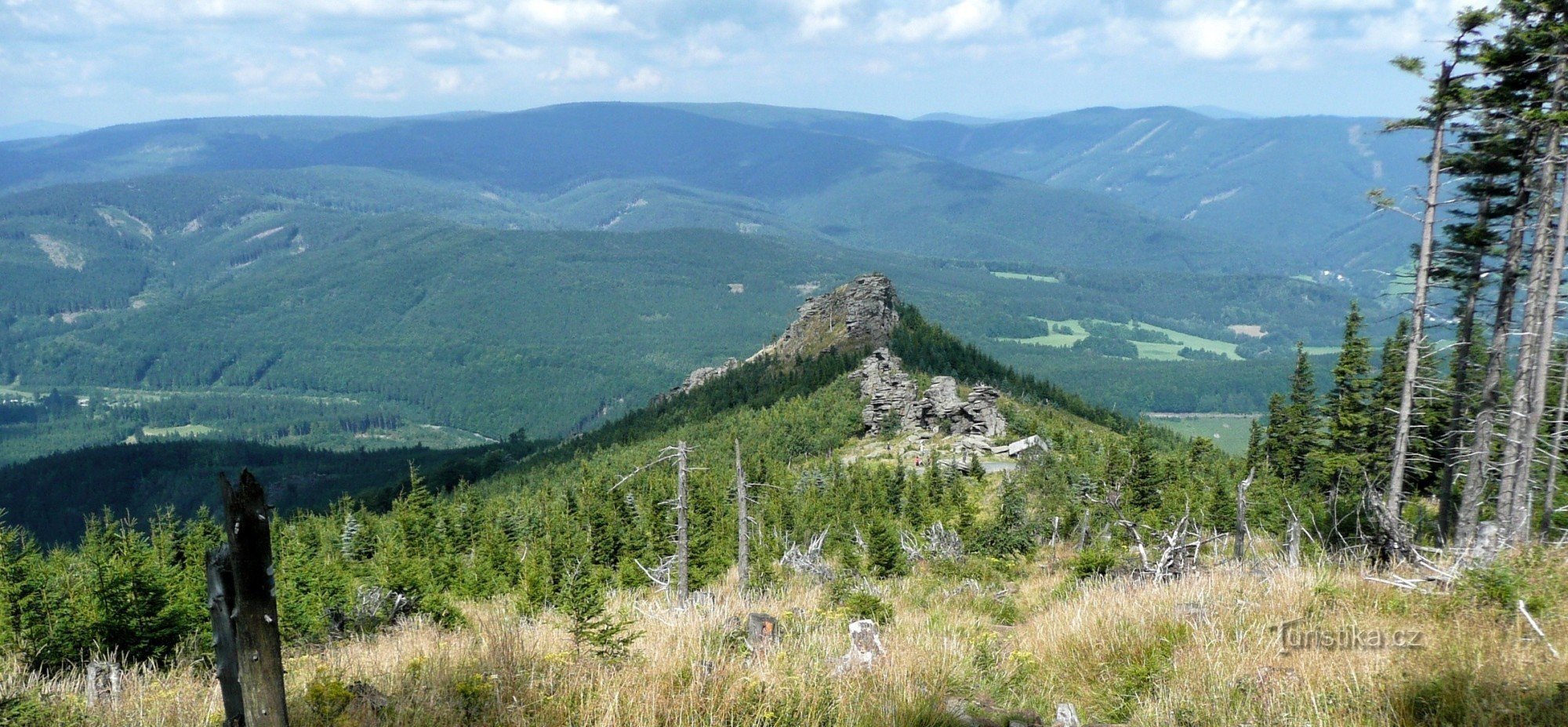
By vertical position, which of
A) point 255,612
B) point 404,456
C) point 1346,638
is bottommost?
point 404,456

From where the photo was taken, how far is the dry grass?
5.99 metres

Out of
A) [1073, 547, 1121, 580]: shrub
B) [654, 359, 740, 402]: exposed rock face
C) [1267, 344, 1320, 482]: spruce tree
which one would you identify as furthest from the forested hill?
[1073, 547, 1121, 580]: shrub

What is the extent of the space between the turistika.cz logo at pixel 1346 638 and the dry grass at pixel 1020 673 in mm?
112

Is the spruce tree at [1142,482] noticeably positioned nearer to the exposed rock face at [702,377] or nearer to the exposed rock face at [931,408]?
the exposed rock face at [931,408]

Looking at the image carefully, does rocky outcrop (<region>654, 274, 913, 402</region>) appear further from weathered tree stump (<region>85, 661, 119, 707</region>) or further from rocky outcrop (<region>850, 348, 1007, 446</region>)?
weathered tree stump (<region>85, 661, 119, 707</region>)

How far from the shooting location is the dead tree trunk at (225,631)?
164 inches

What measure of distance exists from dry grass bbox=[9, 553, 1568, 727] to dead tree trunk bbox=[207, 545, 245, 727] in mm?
1779

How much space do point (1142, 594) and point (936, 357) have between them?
3274 inches

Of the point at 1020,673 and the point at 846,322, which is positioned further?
the point at 846,322

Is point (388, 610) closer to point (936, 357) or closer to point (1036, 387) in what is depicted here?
point (936, 357)

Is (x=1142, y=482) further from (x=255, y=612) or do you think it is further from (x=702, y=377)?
(x=702, y=377)

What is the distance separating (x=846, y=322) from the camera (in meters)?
108

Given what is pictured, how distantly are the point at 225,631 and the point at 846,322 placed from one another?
4110 inches

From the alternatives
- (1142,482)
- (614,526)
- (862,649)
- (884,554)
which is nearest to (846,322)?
(614,526)
